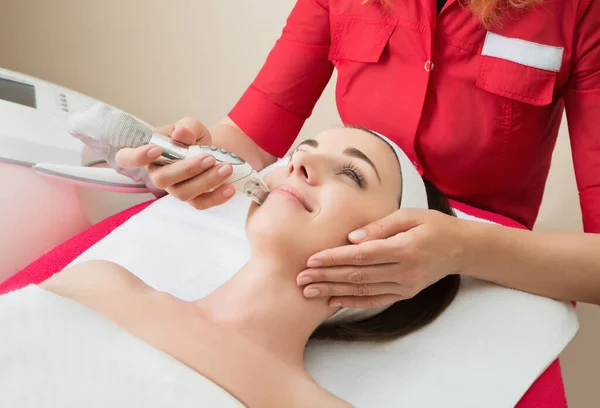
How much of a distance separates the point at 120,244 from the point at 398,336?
571mm

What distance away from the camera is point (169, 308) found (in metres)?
0.86

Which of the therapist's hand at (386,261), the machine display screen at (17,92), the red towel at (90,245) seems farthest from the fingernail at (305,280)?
the machine display screen at (17,92)

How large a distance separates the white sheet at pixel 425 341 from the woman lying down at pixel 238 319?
0.16 feet

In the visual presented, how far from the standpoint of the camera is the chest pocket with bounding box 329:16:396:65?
119 centimetres

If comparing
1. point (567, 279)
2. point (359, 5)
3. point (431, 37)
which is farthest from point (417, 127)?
point (567, 279)

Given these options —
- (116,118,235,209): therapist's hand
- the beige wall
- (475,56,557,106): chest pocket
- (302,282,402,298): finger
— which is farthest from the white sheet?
the beige wall

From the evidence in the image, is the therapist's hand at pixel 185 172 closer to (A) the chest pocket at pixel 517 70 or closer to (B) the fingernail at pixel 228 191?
(B) the fingernail at pixel 228 191

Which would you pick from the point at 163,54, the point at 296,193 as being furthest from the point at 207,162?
the point at 163,54

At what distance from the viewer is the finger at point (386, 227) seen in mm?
870

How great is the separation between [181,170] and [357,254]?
28 cm

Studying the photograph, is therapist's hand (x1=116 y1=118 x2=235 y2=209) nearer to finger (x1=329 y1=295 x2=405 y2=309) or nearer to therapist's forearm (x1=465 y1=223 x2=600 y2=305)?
finger (x1=329 y1=295 x2=405 y2=309)

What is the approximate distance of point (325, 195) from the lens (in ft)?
3.04

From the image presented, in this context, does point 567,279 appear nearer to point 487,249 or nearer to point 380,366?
point 487,249

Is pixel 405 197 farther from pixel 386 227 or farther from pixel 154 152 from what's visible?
pixel 154 152
